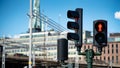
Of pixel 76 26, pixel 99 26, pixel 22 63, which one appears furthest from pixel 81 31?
pixel 22 63

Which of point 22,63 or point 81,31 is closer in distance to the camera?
point 81,31

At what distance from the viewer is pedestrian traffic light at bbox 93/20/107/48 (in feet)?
24.3

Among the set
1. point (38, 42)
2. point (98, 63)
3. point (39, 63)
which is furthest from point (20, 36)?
point (39, 63)

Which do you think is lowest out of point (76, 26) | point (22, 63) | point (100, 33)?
point (22, 63)

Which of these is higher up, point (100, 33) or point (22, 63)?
point (100, 33)

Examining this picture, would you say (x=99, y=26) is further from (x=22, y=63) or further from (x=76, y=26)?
(x=22, y=63)

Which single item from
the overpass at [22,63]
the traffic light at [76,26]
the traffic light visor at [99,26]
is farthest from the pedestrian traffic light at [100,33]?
the overpass at [22,63]

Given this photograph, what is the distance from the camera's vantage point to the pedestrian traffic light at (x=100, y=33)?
7418mm

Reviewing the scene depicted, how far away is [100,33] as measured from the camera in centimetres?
745

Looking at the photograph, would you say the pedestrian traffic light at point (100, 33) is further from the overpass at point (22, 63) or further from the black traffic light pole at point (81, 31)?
the overpass at point (22, 63)

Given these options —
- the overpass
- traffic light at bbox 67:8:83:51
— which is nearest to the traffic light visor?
traffic light at bbox 67:8:83:51

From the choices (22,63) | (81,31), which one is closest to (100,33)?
(81,31)

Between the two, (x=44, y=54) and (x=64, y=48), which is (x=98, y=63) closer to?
(x=44, y=54)

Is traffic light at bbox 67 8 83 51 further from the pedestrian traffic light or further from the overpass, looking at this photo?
the overpass
